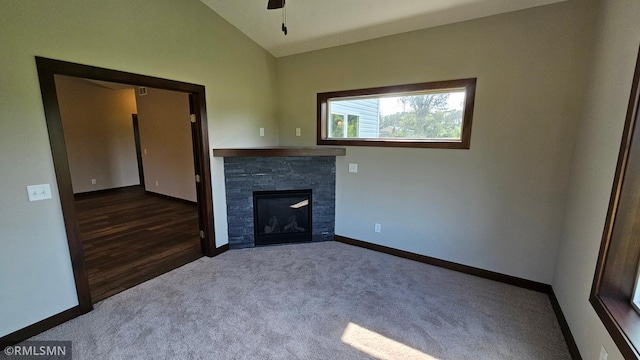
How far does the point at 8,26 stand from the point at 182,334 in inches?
99.3

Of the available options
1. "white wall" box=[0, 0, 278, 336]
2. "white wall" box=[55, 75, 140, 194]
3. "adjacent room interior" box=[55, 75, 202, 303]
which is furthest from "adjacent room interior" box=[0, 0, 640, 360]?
"white wall" box=[55, 75, 140, 194]

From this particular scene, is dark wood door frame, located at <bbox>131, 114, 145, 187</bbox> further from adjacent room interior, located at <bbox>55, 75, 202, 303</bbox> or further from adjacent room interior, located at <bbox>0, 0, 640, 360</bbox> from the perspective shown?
adjacent room interior, located at <bbox>0, 0, 640, 360</bbox>

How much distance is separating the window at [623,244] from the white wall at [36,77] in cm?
368

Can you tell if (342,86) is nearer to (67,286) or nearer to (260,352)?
(260,352)

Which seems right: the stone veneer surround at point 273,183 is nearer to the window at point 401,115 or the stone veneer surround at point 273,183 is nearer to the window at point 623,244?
the window at point 401,115

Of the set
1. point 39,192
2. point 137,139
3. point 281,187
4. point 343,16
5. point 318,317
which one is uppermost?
point 343,16

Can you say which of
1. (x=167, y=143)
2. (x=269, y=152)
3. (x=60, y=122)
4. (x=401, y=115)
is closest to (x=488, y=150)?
(x=401, y=115)

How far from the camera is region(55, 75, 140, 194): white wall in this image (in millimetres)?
6129

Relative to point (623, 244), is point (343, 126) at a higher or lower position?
higher

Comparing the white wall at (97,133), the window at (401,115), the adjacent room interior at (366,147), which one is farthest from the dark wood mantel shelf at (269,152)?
the white wall at (97,133)

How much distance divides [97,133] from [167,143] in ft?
8.03

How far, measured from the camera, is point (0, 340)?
1.89 m

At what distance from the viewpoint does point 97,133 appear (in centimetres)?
660

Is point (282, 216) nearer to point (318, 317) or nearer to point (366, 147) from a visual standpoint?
point (366, 147)
